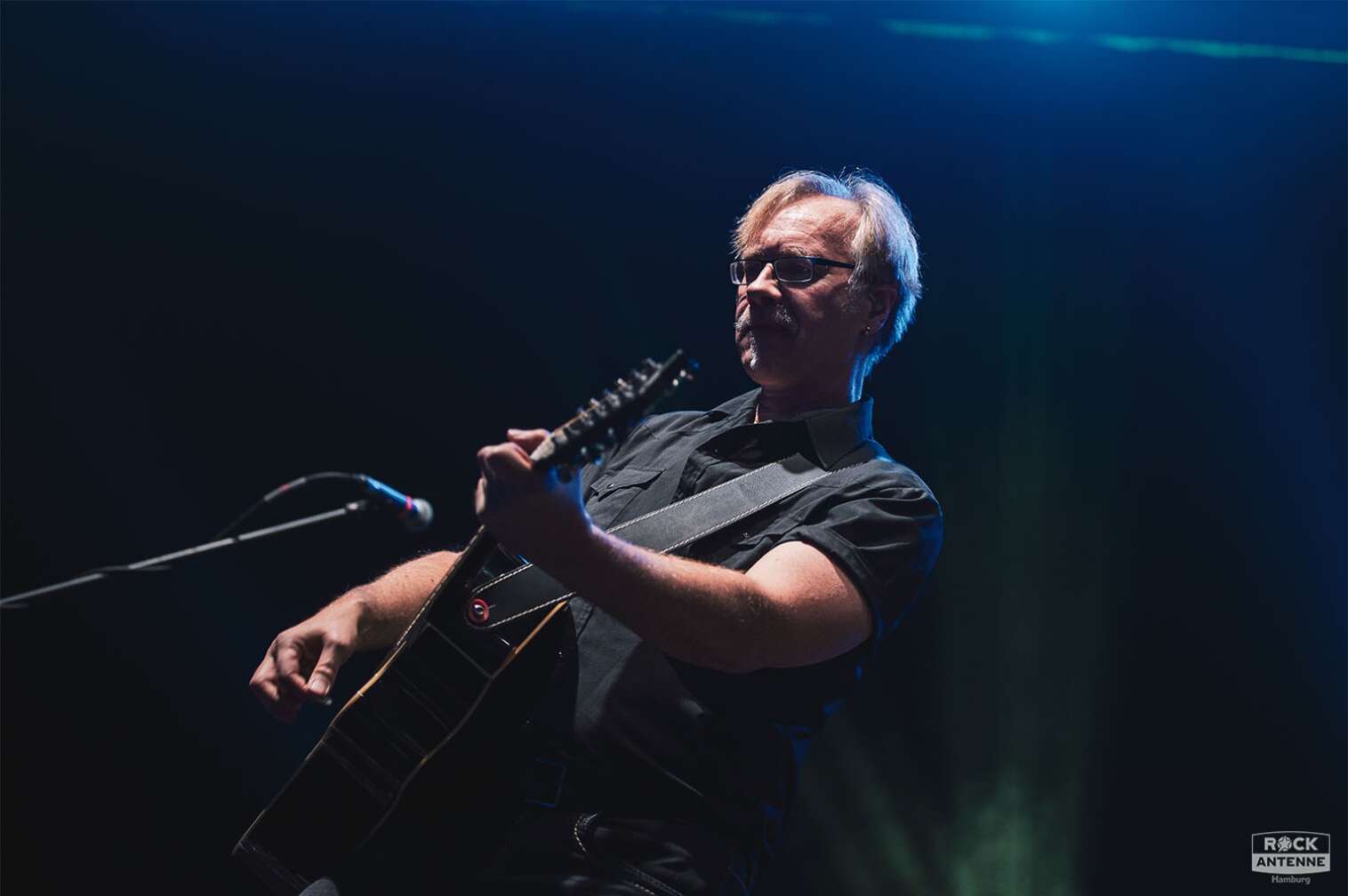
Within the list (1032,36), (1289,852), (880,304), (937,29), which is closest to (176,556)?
(880,304)

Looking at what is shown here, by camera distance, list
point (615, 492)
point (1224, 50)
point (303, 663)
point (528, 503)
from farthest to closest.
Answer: point (1224, 50), point (615, 492), point (303, 663), point (528, 503)

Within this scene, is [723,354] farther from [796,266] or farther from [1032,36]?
[1032,36]

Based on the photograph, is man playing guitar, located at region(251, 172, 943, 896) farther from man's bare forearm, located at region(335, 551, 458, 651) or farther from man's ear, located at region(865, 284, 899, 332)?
man's ear, located at region(865, 284, 899, 332)

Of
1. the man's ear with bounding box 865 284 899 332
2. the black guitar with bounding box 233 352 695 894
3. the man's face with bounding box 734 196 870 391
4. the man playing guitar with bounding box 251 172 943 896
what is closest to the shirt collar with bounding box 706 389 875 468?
the man playing guitar with bounding box 251 172 943 896

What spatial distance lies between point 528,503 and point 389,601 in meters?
0.89

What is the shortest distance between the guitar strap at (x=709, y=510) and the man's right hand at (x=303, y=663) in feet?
1.07

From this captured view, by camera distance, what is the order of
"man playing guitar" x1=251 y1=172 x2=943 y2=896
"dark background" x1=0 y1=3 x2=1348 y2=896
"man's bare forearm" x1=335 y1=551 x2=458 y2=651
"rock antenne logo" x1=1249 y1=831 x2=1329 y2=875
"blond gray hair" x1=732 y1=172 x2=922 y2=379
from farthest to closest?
"dark background" x1=0 y1=3 x2=1348 y2=896
"rock antenne logo" x1=1249 y1=831 x2=1329 y2=875
"blond gray hair" x1=732 y1=172 x2=922 y2=379
"man's bare forearm" x1=335 y1=551 x2=458 y2=651
"man playing guitar" x1=251 y1=172 x2=943 y2=896

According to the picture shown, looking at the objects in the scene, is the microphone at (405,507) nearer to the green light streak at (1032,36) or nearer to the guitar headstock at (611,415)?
the guitar headstock at (611,415)

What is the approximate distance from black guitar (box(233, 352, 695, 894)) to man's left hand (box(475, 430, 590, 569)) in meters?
0.31

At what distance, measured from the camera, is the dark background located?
3289mm

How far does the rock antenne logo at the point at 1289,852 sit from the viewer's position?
3.15 meters

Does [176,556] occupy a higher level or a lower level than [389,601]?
higher

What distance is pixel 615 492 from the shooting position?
2.36m

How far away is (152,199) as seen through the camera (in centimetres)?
374
